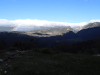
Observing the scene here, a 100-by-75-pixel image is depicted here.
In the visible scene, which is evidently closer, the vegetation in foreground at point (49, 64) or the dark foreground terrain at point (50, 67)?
the dark foreground terrain at point (50, 67)

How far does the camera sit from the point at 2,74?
10.9 m

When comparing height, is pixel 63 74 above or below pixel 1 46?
above

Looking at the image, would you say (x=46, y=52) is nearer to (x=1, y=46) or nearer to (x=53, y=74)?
(x=53, y=74)

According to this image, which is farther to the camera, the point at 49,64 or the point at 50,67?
the point at 49,64

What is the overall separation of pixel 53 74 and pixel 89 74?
14.3ft

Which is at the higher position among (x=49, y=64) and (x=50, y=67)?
(x=50, y=67)

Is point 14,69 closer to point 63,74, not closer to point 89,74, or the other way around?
point 63,74

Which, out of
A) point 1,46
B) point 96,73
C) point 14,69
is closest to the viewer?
point 96,73

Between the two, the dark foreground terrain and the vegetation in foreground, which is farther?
the vegetation in foreground

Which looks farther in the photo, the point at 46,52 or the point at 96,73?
the point at 46,52

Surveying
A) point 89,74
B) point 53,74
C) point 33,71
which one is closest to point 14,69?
point 33,71

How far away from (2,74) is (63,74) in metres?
7.02

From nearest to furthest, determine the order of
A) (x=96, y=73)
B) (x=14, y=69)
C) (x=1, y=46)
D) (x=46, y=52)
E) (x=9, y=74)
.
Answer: (x=9, y=74) < (x=96, y=73) < (x=14, y=69) < (x=46, y=52) < (x=1, y=46)

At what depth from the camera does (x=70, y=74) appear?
36.6 ft
